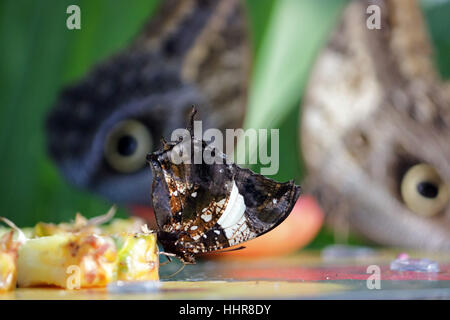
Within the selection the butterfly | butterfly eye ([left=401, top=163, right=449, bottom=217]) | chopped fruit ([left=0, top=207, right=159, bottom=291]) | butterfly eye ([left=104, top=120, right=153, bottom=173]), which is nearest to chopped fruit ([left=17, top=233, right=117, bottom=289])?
chopped fruit ([left=0, top=207, right=159, bottom=291])

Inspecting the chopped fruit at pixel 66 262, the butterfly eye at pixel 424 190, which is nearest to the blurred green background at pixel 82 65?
the butterfly eye at pixel 424 190

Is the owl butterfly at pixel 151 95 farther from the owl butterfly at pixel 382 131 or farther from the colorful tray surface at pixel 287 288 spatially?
the colorful tray surface at pixel 287 288

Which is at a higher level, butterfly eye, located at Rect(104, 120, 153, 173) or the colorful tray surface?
butterfly eye, located at Rect(104, 120, 153, 173)

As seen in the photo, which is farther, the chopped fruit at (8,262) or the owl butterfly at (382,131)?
the owl butterfly at (382,131)

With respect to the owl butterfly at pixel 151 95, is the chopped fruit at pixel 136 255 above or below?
below

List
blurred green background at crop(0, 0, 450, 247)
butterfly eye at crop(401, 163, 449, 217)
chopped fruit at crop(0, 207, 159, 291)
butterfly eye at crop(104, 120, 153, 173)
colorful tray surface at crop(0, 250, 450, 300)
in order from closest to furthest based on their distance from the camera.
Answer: colorful tray surface at crop(0, 250, 450, 300) < chopped fruit at crop(0, 207, 159, 291) < butterfly eye at crop(401, 163, 449, 217) < butterfly eye at crop(104, 120, 153, 173) < blurred green background at crop(0, 0, 450, 247)

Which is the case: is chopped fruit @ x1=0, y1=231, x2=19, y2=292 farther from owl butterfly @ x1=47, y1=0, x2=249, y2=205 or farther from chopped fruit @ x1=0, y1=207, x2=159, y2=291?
owl butterfly @ x1=47, y1=0, x2=249, y2=205
